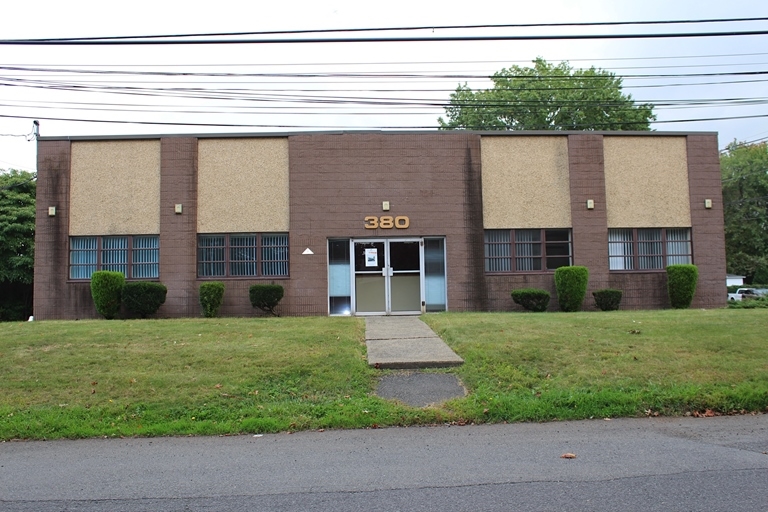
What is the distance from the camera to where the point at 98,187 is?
17.8 meters

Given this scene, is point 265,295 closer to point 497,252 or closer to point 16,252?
point 497,252

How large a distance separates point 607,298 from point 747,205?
139 feet

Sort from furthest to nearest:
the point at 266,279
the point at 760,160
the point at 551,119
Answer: the point at 760,160, the point at 551,119, the point at 266,279

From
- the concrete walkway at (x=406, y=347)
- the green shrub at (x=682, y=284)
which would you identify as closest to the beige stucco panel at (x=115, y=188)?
the concrete walkway at (x=406, y=347)

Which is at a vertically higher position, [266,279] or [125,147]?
[125,147]

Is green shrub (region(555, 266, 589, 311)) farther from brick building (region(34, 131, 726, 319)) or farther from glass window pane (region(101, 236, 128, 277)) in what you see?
glass window pane (region(101, 236, 128, 277))

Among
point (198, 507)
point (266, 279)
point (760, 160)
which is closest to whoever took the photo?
point (198, 507)

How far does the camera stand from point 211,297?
659 inches

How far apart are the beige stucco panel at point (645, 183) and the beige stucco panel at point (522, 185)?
4.71 feet

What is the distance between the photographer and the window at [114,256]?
17.7 meters

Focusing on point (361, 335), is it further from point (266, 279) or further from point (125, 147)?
point (125, 147)

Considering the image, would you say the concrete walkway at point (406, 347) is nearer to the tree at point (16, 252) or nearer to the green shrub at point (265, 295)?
the green shrub at point (265, 295)

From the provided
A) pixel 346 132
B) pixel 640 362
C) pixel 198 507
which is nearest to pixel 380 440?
pixel 198 507

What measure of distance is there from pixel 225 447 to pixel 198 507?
1.73 metres
